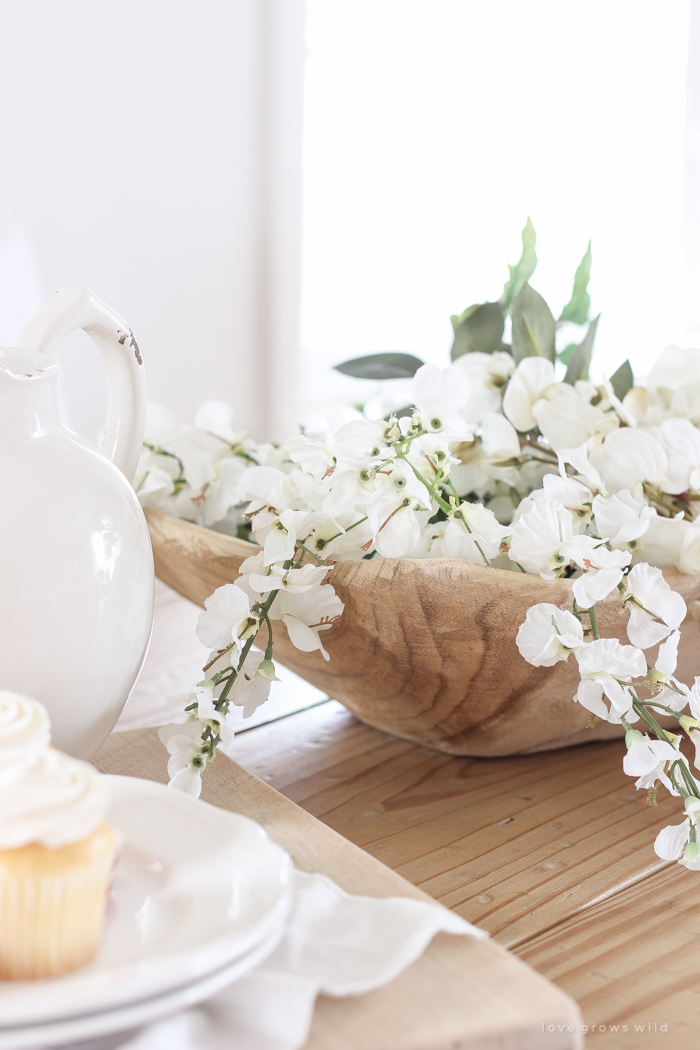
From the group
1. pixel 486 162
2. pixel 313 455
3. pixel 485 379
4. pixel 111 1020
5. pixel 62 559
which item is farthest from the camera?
pixel 486 162

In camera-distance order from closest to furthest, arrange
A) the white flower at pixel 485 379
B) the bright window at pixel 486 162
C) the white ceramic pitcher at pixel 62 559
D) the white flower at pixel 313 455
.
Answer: the white ceramic pitcher at pixel 62 559 → the white flower at pixel 313 455 → the white flower at pixel 485 379 → the bright window at pixel 486 162

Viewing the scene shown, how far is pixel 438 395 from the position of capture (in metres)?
0.39

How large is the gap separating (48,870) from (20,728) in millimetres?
43

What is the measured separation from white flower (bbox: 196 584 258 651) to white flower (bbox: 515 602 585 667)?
0.11 m

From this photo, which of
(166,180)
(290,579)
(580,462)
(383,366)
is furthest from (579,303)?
(166,180)

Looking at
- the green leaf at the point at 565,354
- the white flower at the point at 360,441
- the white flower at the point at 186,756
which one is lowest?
the white flower at the point at 186,756

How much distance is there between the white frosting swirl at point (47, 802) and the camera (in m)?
0.21

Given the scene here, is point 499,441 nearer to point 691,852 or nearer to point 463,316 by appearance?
point 463,316

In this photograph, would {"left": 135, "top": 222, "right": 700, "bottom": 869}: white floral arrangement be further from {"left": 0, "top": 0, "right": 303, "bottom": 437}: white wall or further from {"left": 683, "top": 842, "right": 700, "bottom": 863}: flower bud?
{"left": 0, "top": 0, "right": 303, "bottom": 437}: white wall

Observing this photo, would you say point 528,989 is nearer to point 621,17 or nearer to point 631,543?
point 631,543

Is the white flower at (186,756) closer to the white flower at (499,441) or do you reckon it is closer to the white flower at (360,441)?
the white flower at (360,441)

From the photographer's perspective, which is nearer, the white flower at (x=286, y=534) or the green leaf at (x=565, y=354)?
the white flower at (x=286, y=534)

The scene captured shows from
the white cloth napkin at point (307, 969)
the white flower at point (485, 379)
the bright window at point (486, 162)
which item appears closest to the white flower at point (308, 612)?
the white cloth napkin at point (307, 969)

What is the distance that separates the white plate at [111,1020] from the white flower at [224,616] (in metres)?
0.16
